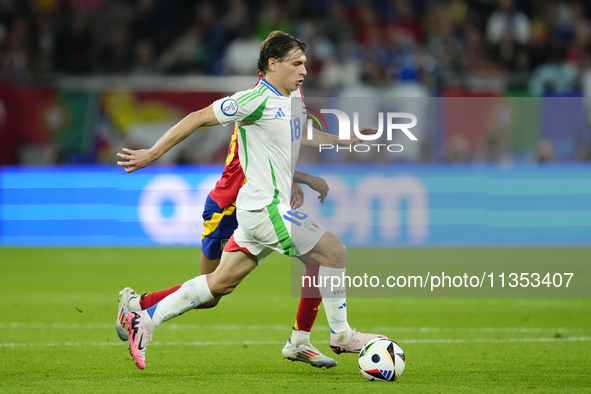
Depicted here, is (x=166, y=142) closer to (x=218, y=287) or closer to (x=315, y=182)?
(x=218, y=287)

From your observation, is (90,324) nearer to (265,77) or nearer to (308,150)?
(265,77)

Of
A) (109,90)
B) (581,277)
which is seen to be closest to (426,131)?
(581,277)

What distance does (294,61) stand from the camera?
17.5 ft

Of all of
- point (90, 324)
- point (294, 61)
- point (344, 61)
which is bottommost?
point (90, 324)

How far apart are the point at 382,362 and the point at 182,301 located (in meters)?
1.34

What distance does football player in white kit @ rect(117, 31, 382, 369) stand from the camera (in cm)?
525

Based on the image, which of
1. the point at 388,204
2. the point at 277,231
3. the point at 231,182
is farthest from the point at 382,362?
the point at 388,204

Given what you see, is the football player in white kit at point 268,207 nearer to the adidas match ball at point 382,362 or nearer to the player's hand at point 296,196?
the adidas match ball at point 382,362

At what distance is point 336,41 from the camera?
16.5 meters

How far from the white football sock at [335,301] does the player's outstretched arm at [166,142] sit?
1.21 meters

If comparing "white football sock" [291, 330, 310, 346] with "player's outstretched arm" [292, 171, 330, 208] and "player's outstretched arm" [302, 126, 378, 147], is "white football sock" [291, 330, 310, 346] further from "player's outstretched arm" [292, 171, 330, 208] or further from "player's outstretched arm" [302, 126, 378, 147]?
"player's outstretched arm" [302, 126, 378, 147]

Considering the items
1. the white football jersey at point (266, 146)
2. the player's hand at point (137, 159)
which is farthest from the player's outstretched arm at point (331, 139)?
the player's hand at point (137, 159)

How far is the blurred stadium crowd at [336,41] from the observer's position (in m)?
14.9

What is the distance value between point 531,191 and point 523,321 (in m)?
5.20
